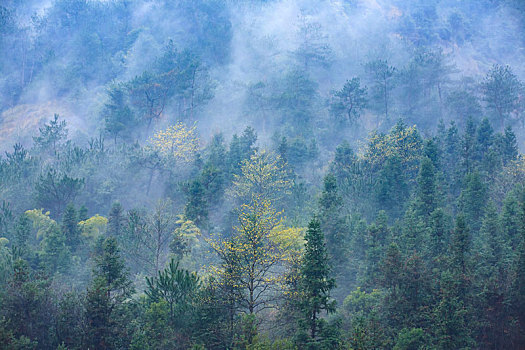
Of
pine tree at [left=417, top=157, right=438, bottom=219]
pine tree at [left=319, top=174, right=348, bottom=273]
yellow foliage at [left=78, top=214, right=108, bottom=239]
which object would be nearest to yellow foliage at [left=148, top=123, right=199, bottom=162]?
yellow foliage at [left=78, top=214, right=108, bottom=239]

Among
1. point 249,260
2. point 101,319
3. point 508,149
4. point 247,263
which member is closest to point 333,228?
point 249,260

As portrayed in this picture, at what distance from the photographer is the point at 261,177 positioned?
181ft

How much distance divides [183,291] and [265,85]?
201ft

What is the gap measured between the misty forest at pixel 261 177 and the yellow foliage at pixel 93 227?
0.95ft

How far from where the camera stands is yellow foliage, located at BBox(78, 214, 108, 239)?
46156mm

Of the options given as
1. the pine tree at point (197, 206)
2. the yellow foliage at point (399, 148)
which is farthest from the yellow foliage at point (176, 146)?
the yellow foliage at point (399, 148)

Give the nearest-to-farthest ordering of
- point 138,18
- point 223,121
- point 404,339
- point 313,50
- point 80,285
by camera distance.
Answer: point 404,339, point 80,285, point 223,121, point 313,50, point 138,18

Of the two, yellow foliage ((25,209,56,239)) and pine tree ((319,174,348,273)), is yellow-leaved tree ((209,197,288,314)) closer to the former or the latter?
pine tree ((319,174,348,273))

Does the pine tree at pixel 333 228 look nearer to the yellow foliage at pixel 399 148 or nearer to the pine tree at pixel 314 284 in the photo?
the pine tree at pixel 314 284

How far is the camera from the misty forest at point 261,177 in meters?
28.1

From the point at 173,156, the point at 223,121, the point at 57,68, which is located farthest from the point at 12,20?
the point at 173,156

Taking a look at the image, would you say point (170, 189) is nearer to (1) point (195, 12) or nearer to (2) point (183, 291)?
(2) point (183, 291)

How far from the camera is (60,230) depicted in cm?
Answer: 4272

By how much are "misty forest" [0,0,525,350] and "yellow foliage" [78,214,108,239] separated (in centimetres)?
29
